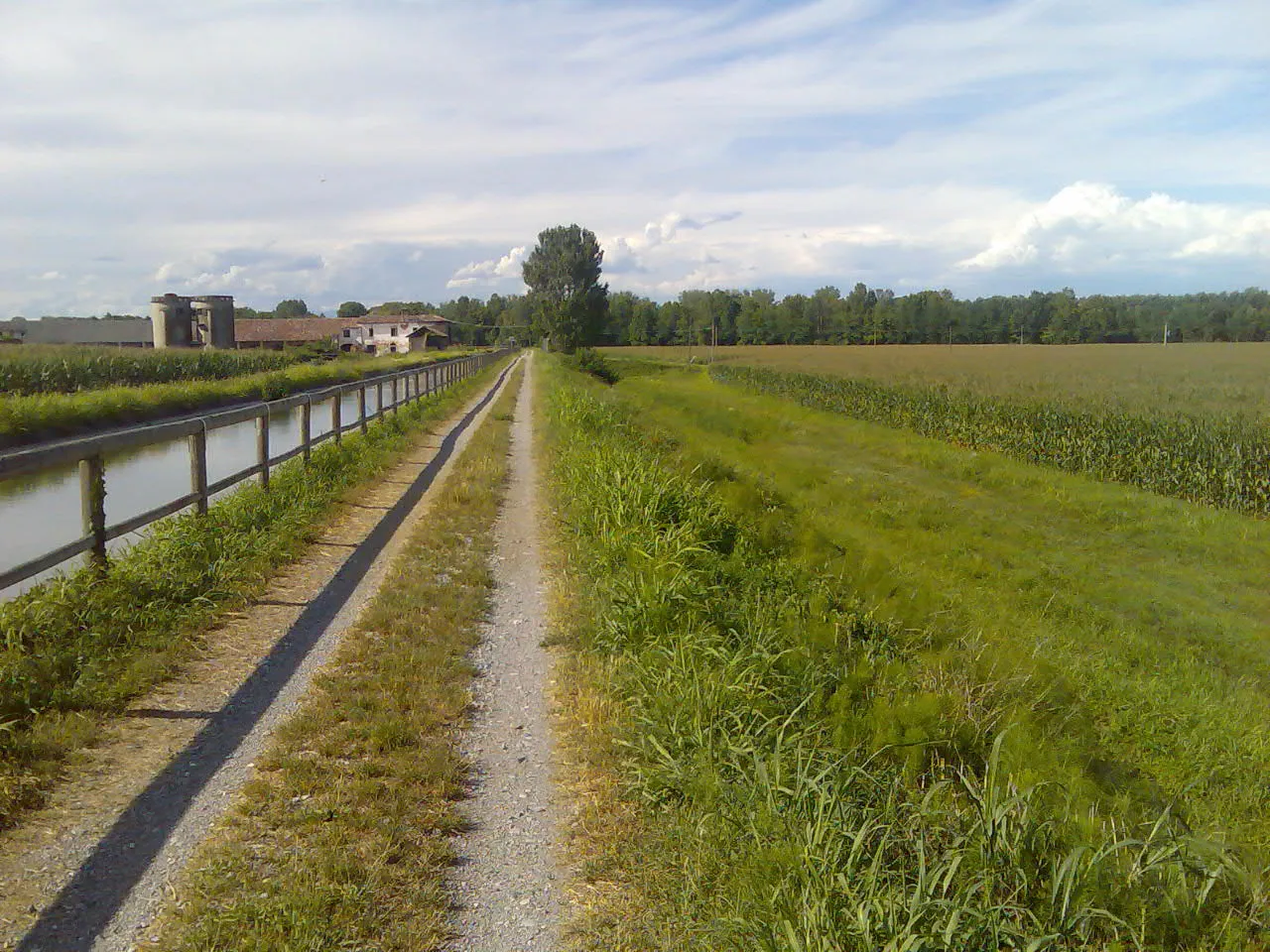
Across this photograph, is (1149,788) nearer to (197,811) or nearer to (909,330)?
(197,811)

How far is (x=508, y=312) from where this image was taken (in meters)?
168

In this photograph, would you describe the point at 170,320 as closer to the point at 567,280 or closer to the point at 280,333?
the point at 280,333

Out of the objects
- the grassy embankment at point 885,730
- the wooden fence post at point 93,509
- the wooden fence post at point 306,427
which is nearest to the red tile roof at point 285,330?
the wooden fence post at point 306,427

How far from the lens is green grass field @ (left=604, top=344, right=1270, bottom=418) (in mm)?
Answer: 28906

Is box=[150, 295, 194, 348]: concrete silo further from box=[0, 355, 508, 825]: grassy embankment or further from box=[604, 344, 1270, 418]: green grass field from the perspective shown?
box=[0, 355, 508, 825]: grassy embankment

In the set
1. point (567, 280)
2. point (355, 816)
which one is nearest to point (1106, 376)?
point (355, 816)

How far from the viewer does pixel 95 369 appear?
97.5 feet

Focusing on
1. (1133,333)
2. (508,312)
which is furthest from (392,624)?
(508,312)

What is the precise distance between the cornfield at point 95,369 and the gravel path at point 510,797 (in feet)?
77.0

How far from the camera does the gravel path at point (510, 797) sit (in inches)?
127

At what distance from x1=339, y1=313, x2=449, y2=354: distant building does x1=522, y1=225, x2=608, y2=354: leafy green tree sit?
1326 centimetres

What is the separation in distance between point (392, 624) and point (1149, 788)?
5952 millimetres

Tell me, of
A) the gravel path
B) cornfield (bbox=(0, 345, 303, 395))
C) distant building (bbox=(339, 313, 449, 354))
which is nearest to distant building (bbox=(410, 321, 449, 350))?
distant building (bbox=(339, 313, 449, 354))

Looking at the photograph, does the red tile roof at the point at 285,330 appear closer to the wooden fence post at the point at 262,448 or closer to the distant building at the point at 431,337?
the distant building at the point at 431,337
